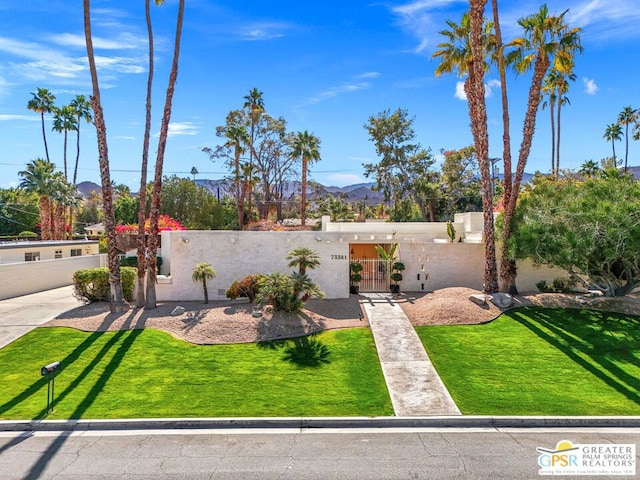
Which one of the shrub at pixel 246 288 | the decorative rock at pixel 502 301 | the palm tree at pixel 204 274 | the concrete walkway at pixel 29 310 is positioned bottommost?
the concrete walkway at pixel 29 310

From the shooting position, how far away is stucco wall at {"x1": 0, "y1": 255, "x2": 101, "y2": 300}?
21.7 meters

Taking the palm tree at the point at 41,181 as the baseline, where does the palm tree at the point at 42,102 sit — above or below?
above

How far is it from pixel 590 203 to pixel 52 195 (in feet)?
133

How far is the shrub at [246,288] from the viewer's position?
715 inches

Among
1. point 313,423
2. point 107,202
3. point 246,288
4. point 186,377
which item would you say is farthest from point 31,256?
point 313,423

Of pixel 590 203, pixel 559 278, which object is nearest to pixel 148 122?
pixel 590 203

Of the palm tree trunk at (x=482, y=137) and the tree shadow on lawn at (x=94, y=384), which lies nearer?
the tree shadow on lawn at (x=94, y=384)

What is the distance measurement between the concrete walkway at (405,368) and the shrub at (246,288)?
4756 mm

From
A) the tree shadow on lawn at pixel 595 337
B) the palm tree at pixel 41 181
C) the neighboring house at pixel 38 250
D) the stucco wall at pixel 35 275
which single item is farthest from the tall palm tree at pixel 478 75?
the palm tree at pixel 41 181

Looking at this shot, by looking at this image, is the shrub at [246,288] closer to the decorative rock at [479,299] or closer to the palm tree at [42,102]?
the decorative rock at [479,299]

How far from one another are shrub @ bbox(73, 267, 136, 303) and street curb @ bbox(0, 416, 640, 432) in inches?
378

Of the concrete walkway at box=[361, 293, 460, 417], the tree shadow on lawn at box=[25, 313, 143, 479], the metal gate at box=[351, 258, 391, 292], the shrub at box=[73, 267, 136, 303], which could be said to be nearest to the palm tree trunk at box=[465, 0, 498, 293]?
the concrete walkway at box=[361, 293, 460, 417]

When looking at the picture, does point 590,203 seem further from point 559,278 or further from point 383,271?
point 383,271

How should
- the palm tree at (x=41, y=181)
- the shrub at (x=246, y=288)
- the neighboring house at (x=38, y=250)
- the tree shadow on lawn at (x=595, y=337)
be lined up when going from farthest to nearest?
1. the palm tree at (x=41, y=181)
2. the neighboring house at (x=38, y=250)
3. the shrub at (x=246, y=288)
4. the tree shadow on lawn at (x=595, y=337)
